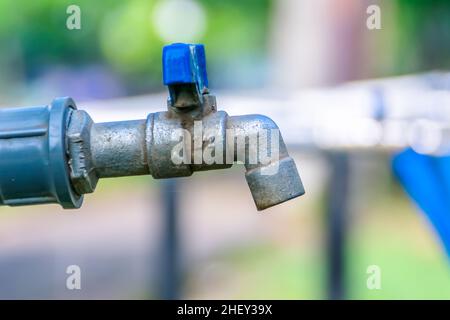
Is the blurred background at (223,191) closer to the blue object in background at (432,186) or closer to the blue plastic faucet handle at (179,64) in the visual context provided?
the blue object in background at (432,186)

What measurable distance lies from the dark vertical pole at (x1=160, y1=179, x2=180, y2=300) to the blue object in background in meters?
0.63

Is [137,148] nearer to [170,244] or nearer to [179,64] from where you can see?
[179,64]

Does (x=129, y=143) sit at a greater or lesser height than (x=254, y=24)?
lesser

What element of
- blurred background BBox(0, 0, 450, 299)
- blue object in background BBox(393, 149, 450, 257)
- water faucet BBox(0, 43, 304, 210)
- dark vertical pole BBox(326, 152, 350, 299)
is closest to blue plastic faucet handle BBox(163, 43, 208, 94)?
water faucet BBox(0, 43, 304, 210)

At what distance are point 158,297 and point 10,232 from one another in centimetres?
180

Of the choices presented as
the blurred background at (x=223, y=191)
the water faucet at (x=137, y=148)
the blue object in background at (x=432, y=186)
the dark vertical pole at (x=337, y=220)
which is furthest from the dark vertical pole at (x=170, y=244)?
the water faucet at (x=137, y=148)

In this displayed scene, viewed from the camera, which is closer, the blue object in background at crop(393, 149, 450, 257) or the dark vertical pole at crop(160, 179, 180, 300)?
the blue object in background at crop(393, 149, 450, 257)

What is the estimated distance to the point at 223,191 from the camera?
385cm

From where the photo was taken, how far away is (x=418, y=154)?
136 cm

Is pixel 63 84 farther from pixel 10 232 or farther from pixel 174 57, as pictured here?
pixel 174 57

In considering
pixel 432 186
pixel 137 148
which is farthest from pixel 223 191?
pixel 137 148

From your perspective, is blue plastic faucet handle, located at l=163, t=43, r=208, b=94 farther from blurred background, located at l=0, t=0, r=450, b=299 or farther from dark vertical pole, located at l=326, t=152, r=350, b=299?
dark vertical pole, located at l=326, t=152, r=350, b=299

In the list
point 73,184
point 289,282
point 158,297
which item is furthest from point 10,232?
point 73,184

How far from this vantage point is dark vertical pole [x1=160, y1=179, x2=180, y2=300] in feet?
5.65
